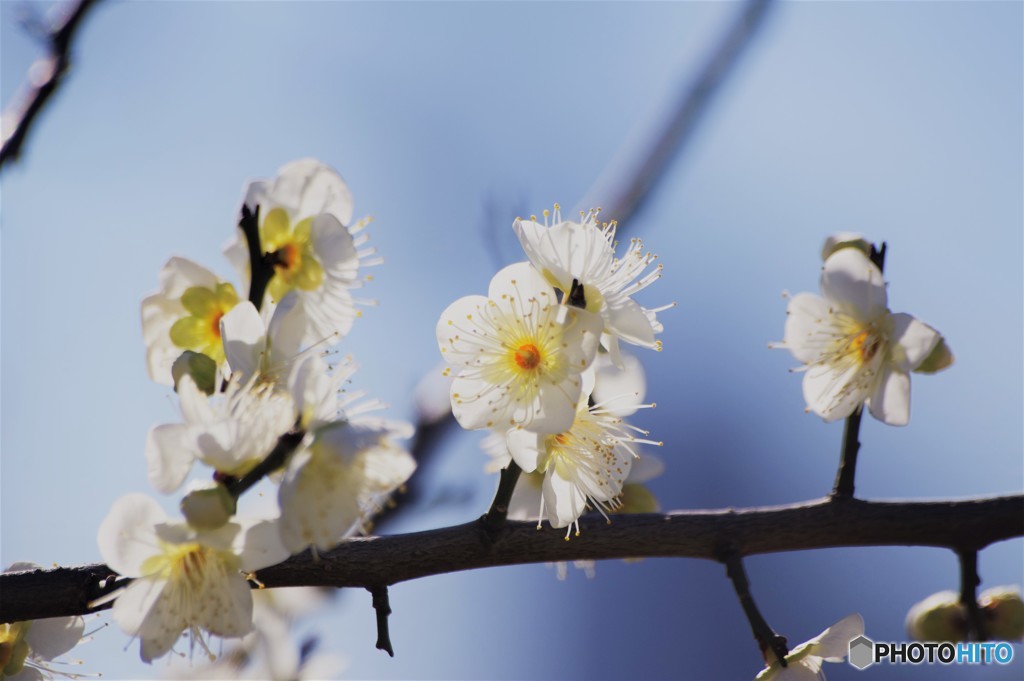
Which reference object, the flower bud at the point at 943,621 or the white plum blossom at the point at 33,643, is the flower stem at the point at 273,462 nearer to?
the white plum blossom at the point at 33,643

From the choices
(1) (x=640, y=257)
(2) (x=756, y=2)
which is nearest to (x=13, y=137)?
(1) (x=640, y=257)

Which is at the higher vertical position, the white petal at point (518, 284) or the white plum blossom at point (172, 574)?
the white petal at point (518, 284)

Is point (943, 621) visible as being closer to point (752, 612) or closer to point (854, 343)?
point (752, 612)

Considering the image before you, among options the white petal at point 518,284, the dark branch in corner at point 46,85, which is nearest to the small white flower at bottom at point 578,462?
the white petal at point 518,284

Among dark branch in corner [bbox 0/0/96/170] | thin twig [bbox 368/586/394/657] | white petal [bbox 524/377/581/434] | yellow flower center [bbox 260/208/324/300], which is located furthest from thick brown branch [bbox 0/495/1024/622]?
dark branch in corner [bbox 0/0/96/170]

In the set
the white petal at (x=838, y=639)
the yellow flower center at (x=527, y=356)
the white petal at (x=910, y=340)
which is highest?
the white petal at (x=910, y=340)

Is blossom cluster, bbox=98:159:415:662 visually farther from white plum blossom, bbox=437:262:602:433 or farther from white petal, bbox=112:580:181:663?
white plum blossom, bbox=437:262:602:433

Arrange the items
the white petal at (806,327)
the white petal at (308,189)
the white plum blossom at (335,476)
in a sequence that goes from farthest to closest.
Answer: the white petal at (806,327)
the white petal at (308,189)
the white plum blossom at (335,476)
